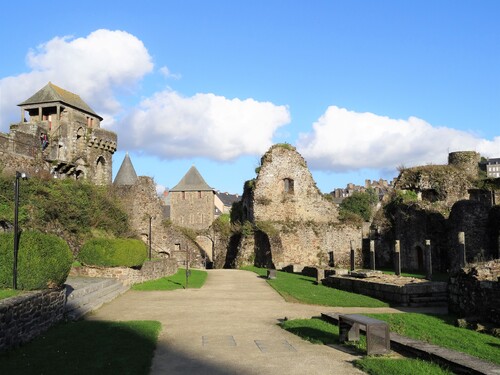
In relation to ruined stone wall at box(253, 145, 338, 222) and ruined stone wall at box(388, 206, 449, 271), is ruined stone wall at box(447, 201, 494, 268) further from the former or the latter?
ruined stone wall at box(253, 145, 338, 222)

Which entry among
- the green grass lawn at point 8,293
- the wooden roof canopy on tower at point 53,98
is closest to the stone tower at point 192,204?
the wooden roof canopy on tower at point 53,98

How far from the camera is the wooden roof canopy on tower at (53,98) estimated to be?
146 feet

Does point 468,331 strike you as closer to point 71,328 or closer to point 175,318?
point 175,318

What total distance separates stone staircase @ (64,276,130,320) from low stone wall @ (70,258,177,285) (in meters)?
0.60

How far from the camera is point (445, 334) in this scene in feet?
33.5

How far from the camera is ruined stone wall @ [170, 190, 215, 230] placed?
65750 mm

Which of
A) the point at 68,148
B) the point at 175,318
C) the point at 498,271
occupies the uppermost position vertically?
the point at 68,148

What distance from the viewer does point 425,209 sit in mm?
31922

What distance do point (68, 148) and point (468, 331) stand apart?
38981 millimetres

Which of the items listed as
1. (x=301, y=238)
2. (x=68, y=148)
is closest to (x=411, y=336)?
(x=301, y=238)

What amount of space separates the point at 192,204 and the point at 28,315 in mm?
56825

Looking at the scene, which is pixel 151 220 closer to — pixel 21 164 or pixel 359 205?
pixel 21 164

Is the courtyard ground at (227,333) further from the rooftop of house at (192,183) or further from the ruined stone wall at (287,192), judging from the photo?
the rooftop of house at (192,183)

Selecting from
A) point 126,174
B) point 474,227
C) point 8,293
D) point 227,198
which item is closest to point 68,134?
point 126,174
